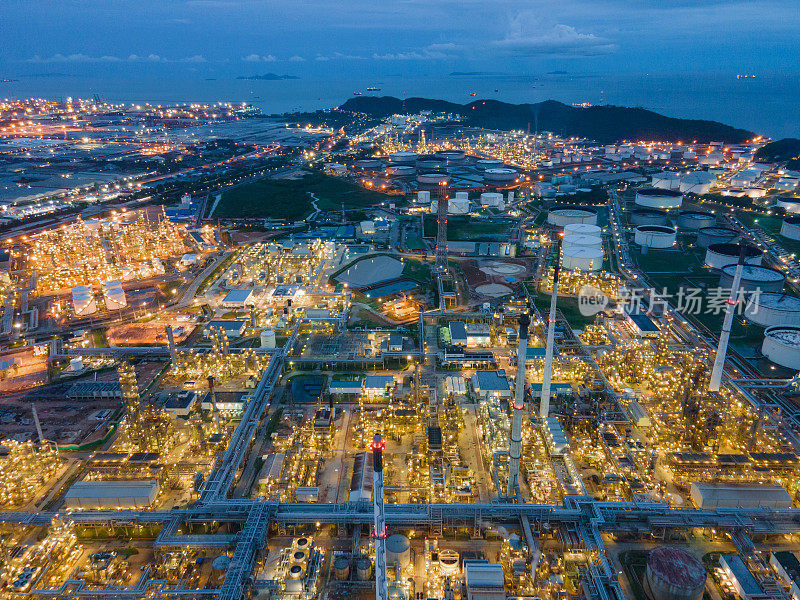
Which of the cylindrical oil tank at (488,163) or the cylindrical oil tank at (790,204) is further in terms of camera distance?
the cylindrical oil tank at (488,163)


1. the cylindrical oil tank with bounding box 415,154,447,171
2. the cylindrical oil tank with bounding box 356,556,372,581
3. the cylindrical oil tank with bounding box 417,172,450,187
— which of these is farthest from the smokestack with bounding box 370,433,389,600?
the cylindrical oil tank with bounding box 415,154,447,171

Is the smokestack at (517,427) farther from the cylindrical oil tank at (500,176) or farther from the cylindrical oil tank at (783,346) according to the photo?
the cylindrical oil tank at (500,176)

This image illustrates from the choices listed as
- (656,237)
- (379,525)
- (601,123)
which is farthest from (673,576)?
(601,123)

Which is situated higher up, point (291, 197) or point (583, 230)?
point (291, 197)

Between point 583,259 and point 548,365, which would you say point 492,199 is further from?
point 548,365

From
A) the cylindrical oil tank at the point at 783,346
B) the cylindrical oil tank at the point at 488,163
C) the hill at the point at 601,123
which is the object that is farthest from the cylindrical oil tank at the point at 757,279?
the hill at the point at 601,123

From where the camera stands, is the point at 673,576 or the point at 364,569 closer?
the point at 673,576
